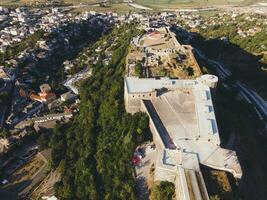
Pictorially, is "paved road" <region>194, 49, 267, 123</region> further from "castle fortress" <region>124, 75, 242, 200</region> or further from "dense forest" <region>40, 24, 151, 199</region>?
"dense forest" <region>40, 24, 151, 199</region>

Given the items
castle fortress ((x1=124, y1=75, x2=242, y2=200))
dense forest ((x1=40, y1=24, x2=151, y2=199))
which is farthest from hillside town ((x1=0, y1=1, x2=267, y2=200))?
dense forest ((x1=40, y1=24, x2=151, y2=199))

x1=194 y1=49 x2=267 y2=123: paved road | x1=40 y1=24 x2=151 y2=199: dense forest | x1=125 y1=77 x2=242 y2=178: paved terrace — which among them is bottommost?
x1=194 y1=49 x2=267 y2=123: paved road

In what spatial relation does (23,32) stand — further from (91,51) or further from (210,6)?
(210,6)

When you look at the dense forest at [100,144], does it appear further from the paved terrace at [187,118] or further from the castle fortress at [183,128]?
the paved terrace at [187,118]

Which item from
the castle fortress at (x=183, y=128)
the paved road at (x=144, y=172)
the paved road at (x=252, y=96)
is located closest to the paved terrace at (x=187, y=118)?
the castle fortress at (x=183, y=128)

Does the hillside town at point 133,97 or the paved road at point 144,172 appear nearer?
the hillside town at point 133,97

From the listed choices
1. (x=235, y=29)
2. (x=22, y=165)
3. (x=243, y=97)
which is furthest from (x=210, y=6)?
(x=22, y=165)
